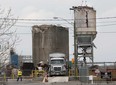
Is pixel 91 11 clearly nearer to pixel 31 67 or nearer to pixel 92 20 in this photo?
pixel 92 20

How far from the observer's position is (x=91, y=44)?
59.3 m

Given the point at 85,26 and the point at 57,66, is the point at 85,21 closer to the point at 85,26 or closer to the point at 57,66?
the point at 85,26

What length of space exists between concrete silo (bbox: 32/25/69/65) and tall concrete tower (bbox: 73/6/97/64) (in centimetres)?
1553

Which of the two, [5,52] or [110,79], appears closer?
[5,52]

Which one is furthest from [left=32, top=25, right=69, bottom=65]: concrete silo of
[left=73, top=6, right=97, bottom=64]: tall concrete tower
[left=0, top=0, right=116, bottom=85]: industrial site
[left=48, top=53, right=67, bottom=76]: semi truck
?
[left=48, top=53, right=67, bottom=76]: semi truck

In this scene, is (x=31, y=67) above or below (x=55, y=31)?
below

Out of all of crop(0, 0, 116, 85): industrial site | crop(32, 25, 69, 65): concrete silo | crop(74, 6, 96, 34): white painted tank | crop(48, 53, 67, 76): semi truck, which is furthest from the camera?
crop(32, 25, 69, 65): concrete silo

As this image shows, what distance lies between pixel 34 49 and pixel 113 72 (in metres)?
27.7

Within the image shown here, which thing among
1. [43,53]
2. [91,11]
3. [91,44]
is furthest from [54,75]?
[43,53]

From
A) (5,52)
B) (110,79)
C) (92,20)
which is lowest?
(110,79)

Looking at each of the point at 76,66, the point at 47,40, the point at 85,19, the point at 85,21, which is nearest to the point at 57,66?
the point at 76,66

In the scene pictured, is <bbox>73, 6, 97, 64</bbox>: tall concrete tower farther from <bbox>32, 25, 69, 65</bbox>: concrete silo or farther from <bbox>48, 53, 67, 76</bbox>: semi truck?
<bbox>32, 25, 69, 65</bbox>: concrete silo

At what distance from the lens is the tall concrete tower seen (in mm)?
59750

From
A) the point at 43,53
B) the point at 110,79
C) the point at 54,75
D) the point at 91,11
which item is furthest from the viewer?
the point at 43,53
